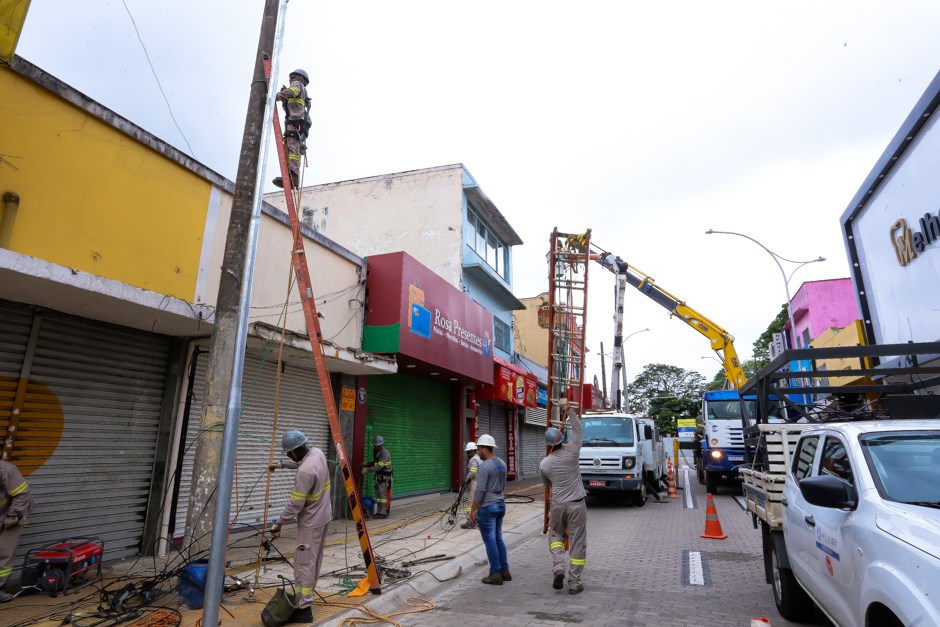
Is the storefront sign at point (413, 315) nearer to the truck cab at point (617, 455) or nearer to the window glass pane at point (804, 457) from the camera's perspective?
the truck cab at point (617, 455)

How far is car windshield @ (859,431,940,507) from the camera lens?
3.31 meters

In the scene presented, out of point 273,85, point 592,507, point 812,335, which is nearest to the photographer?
point 273,85

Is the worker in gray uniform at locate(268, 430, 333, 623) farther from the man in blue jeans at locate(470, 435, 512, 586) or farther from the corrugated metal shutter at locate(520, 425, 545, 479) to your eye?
the corrugated metal shutter at locate(520, 425, 545, 479)

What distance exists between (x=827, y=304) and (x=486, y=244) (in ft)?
68.4

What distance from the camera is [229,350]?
5.82 meters

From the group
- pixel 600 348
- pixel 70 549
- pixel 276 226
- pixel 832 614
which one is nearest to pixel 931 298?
pixel 832 614

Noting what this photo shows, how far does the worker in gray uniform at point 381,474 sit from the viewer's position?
39.9 feet

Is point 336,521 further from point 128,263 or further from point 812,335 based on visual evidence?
point 812,335

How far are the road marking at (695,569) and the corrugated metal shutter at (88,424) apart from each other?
7.55 metres

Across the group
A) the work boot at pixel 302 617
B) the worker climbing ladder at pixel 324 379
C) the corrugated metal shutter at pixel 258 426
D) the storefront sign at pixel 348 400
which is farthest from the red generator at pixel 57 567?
the storefront sign at pixel 348 400

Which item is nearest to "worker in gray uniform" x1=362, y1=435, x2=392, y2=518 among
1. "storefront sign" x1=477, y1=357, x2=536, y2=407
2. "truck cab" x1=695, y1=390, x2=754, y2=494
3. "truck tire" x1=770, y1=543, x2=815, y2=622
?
"storefront sign" x1=477, y1=357, x2=536, y2=407

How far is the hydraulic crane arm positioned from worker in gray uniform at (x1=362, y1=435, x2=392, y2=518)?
11.0 meters

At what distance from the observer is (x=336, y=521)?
11.4 meters

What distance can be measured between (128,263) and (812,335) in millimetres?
34656
